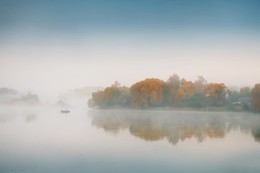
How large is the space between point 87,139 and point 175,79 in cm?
1095

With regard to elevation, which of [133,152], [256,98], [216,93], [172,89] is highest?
[172,89]

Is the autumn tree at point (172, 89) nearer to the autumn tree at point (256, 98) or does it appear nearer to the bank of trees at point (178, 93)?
the bank of trees at point (178, 93)

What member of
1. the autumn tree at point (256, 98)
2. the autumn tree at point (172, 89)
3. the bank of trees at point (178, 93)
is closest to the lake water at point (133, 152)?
the autumn tree at point (256, 98)

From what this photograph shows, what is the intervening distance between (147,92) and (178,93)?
1683mm

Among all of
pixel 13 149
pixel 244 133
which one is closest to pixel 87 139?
pixel 13 149

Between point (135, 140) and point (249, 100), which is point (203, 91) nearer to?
point (249, 100)

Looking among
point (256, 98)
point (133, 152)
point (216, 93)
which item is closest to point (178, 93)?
point (216, 93)

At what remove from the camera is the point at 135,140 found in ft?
25.8

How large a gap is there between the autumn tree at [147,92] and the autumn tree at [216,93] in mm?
2440

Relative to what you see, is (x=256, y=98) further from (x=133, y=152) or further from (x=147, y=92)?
(x=133, y=152)

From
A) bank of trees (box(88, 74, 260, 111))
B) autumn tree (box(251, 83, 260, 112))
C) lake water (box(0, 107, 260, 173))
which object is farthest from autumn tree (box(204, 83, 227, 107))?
lake water (box(0, 107, 260, 173))

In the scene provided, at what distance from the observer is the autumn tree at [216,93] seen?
18.2 meters

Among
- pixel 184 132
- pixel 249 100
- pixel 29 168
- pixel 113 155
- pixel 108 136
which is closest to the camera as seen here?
pixel 29 168

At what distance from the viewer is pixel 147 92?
18.4 m
